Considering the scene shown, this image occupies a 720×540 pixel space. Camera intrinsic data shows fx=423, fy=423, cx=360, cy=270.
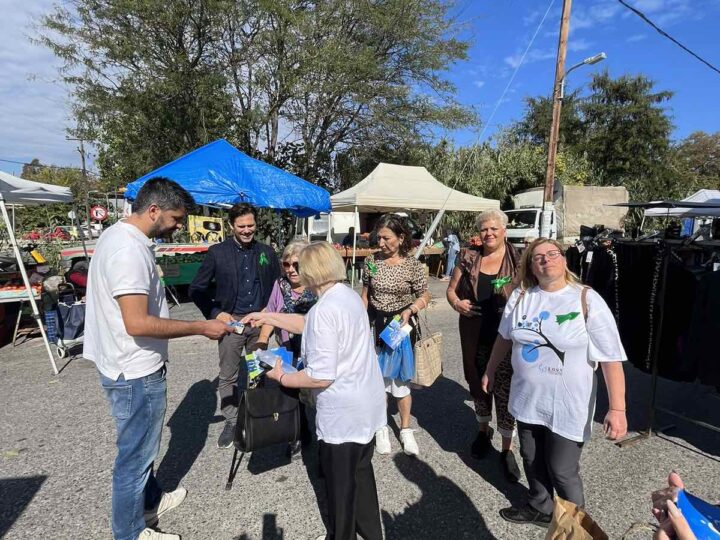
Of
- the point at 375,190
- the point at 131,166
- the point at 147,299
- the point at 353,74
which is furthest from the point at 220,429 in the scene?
the point at 131,166

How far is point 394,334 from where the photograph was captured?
3.13 m

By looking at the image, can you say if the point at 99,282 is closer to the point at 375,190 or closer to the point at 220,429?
the point at 220,429

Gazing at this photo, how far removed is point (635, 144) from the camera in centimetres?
2800

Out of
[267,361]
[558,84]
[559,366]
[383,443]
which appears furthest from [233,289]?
[558,84]

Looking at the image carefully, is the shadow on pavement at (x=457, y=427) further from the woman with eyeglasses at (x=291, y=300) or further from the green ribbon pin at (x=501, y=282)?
the green ribbon pin at (x=501, y=282)

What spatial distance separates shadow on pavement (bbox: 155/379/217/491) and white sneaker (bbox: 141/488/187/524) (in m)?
0.16

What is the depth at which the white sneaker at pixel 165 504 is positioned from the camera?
8.08ft

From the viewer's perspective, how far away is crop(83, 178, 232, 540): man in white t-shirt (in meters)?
1.91

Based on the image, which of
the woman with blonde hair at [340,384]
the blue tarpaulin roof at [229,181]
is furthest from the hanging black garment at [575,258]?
the woman with blonde hair at [340,384]

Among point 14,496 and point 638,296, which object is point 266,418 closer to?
point 14,496

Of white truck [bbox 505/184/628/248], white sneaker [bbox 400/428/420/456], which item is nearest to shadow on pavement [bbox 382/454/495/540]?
white sneaker [bbox 400/428/420/456]

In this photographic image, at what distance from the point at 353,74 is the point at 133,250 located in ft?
41.3

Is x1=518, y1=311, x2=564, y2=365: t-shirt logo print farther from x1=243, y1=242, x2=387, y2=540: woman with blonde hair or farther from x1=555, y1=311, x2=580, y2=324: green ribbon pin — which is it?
x1=243, y1=242, x2=387, y2=540: woman with blonde hair

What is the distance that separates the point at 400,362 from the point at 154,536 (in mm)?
1846
